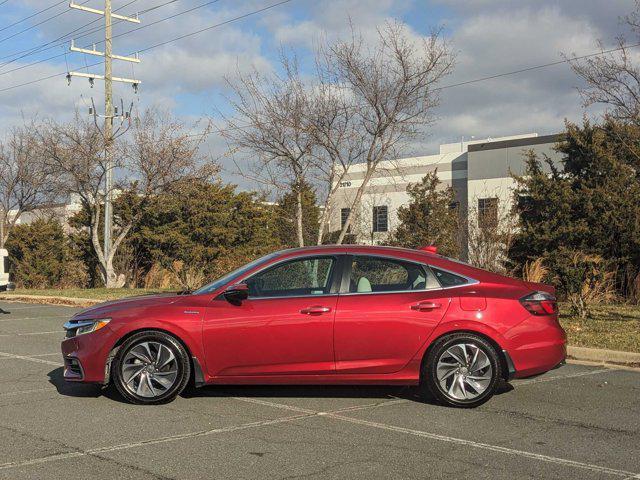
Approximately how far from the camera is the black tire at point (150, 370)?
267 inches

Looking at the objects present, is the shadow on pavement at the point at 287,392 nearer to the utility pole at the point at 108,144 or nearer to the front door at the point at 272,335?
the front door at the point at 272,335

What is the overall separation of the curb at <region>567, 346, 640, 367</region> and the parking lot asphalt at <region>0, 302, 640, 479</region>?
966 millimetres

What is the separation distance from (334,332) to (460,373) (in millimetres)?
1255

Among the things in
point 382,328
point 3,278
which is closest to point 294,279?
point 382,328

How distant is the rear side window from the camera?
6.94m

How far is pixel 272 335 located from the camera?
263 inches

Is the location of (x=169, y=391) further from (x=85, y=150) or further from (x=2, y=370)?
(x=85, y=150)

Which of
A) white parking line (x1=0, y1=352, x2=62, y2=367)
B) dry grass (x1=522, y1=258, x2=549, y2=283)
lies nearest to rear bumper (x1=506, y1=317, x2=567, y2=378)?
white parking line (x1=0, y1=352, x2=62, y2=367)

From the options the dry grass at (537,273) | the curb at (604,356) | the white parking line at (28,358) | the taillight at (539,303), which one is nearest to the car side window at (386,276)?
the taillight at (539,303)

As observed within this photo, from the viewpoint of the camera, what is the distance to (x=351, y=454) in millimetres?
5262

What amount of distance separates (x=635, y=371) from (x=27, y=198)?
30.3m

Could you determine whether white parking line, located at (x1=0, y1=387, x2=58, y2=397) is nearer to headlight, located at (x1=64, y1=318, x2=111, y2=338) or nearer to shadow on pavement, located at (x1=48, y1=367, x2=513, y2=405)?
shadow on pavement, located at (x1=48, y1=367, x2=513, y2=405)

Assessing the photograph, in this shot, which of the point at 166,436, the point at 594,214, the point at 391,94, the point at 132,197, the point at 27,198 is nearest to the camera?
the point at 166,436

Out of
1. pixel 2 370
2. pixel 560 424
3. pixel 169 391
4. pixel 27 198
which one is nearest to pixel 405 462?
pixel 560 424
